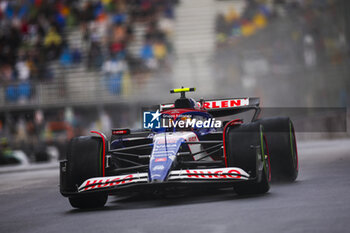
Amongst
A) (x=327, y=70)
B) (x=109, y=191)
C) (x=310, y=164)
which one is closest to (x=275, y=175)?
(x=109, y=191)

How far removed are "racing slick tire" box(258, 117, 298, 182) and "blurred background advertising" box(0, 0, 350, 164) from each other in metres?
11.6

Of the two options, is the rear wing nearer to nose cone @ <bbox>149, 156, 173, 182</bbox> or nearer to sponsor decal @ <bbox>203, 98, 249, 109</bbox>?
sponsor decal @ <bbox>203, 98, 249, 109</bbox>

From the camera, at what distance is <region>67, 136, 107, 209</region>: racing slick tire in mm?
6547

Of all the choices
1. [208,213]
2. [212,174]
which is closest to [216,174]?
[212,174]

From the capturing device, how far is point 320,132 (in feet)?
66.9

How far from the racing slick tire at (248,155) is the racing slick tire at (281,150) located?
1164mm

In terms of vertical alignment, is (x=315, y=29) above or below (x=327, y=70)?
above

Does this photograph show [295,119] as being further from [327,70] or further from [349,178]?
[349,178]

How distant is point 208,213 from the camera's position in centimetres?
548

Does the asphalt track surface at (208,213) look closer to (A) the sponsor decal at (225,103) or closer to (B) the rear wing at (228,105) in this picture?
(B) the rear wing at (228,105)

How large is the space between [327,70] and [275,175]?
540 inches

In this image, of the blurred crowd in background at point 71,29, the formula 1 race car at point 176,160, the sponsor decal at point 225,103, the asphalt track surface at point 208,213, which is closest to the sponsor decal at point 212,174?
the formula 1 race car at point 176,160

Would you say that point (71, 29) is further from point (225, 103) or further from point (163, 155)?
point (163, 155)

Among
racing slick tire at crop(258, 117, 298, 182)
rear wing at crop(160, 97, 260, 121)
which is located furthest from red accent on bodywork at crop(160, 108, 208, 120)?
racing slick tire at crop(258, 117, 298, 182)
